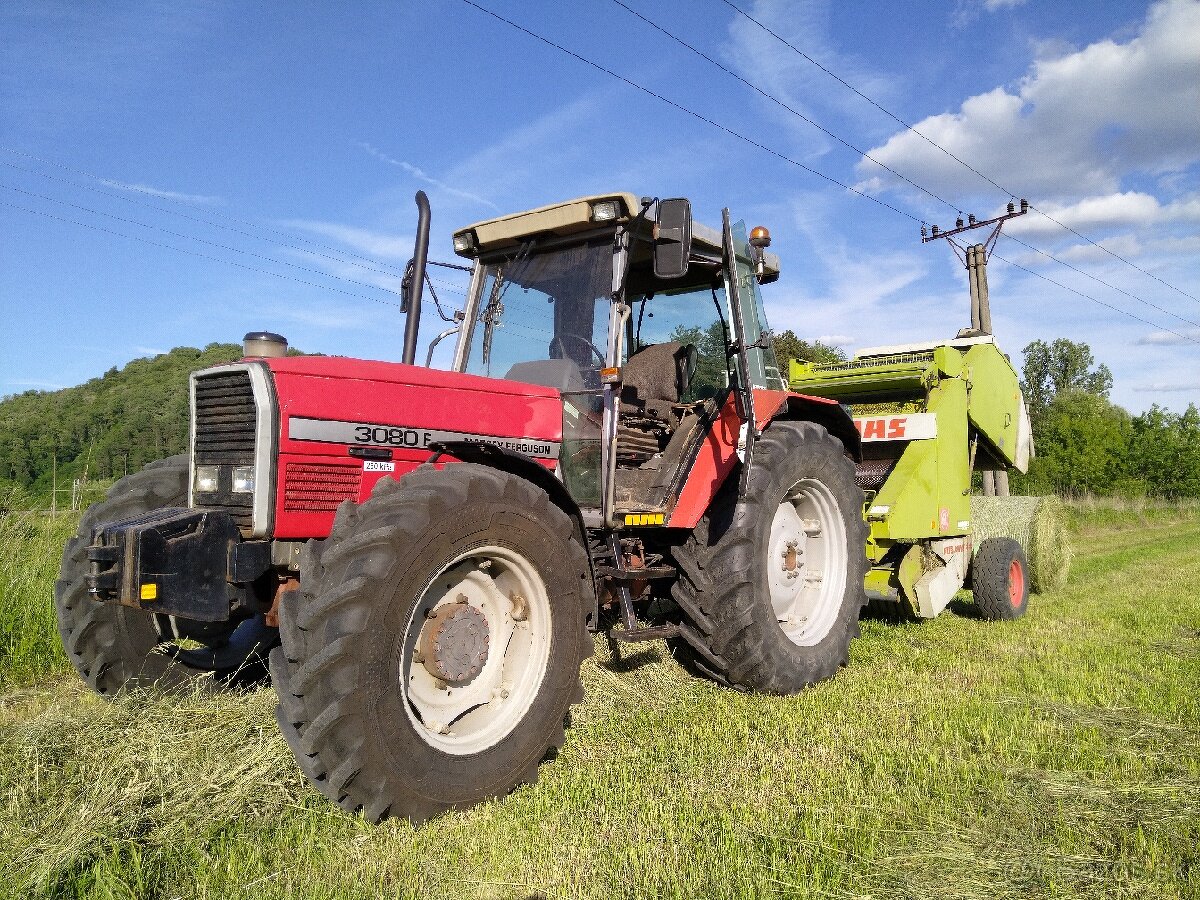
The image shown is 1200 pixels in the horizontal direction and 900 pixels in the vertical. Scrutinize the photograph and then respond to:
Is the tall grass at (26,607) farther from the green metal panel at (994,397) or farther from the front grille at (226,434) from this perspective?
the green metal panel at (994,397)

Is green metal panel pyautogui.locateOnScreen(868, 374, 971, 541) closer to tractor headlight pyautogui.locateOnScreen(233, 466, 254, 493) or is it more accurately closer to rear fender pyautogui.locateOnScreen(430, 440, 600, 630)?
rear fender pyautogui.locateOnScreen(430, 440, 600, 630)

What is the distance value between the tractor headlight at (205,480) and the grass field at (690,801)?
3.33ft

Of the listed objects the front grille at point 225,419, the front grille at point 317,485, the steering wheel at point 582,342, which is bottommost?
the front grille at point 317,485

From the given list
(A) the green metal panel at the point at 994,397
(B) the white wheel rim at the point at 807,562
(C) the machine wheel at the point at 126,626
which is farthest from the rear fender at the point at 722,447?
(A) the green metal panel at the point at 994,397

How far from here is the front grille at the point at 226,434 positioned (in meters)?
3.55

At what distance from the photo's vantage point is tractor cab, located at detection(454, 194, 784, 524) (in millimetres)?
4453

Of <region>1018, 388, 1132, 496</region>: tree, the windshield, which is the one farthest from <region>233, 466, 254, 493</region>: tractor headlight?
<region>1018, 388, 1132, 496</region>: tree

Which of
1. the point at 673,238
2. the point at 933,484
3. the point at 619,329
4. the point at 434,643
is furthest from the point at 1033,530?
the point at 434,643

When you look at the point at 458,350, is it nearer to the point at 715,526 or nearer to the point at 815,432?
the point at 715,526

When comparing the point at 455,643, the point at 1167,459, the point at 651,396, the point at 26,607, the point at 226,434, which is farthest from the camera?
the point at 1167,459

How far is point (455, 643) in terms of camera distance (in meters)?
3.34

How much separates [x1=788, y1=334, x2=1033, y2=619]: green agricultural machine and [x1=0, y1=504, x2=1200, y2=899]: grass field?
65.5 inches

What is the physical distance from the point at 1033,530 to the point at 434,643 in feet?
26.0

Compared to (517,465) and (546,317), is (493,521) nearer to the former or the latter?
(517,465)
